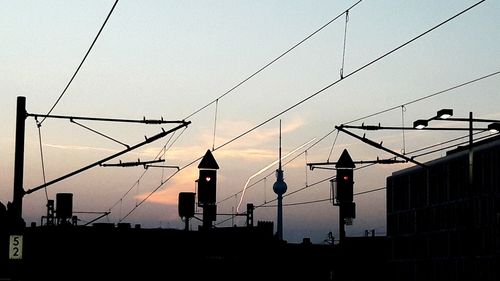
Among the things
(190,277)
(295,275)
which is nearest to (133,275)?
(190,277)

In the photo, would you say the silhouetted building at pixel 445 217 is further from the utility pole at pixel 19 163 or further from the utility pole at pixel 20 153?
the utility pole at pixel 19 163

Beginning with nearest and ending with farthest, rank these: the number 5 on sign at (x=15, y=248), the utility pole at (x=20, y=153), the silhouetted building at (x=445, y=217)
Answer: the utility pole at (x=20, y=153), the number 5 on sign at (x=15, y=248), the silhouetted building at (x=445, y=217)

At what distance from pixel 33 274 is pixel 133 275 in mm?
9086

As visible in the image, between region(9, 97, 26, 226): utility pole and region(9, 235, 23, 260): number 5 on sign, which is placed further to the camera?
region(9, 235, 23, 260): number 5 on sign

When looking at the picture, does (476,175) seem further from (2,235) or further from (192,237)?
(192,237)

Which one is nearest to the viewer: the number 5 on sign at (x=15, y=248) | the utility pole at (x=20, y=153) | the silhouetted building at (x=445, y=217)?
the utility pole at (x=20, y=153)

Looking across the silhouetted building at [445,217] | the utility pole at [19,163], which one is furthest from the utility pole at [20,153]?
the silhouetted building at [445,217]

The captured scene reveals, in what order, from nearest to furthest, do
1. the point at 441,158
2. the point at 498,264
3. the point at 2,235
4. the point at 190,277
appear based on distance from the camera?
the point at 2,235, the point at 498,264, the point at 441,158, the point at 190,277

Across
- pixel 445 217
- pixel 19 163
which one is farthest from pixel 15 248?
pixel 445 217

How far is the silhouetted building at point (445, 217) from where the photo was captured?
4975cm

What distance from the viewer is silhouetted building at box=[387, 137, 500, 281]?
49750mm

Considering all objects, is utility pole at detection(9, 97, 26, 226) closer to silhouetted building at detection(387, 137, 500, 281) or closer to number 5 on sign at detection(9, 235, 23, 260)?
number 5 on sign at detection(9, 235, 23, 260)

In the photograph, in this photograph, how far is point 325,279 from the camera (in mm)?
92000

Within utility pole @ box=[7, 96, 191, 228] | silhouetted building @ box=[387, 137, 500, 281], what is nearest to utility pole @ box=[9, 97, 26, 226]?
utility pole @ box=[7, 96, 191, 228]
